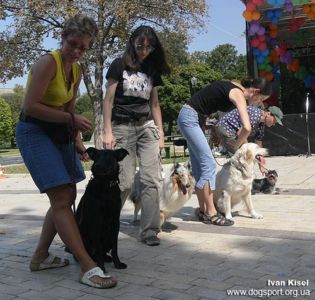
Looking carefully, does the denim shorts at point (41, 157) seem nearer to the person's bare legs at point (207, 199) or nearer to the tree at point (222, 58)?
the person's bare legs at point (207, 199)

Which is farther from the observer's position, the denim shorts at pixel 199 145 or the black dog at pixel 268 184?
the black dog at pixel 268 184

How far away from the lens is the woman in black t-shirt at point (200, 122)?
564 centimetres

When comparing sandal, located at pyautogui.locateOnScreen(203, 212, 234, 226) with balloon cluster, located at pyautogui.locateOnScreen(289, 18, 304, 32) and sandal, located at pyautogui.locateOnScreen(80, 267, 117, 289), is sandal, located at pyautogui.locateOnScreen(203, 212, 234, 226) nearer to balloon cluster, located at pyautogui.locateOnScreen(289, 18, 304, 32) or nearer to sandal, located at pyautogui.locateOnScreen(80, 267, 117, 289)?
sandal, located at pyautogui.locateOnScreen(80, 267, 117, 289)

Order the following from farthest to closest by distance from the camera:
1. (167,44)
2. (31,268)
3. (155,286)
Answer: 1. (167,44)
2. (31,268)
3. (155,286)

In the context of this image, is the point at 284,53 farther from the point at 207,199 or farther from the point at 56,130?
the point at 56,130

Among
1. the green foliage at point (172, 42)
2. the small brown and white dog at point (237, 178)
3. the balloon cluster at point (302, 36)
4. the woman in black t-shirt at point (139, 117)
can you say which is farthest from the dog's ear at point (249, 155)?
the green foliage at point (172, 42)

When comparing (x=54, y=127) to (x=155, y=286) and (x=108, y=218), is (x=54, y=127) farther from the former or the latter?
(x=155, y=286)

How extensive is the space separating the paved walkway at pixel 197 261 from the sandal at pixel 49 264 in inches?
2.6

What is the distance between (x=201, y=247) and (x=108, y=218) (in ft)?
3.72

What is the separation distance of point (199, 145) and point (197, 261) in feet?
5.58

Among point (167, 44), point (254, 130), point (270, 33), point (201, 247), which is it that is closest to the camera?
point (201, 247)

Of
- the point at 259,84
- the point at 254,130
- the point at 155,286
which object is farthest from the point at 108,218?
the point at 254,130

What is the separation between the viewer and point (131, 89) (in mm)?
5027

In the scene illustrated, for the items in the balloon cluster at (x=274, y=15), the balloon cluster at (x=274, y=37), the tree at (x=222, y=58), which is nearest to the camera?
the balloon cluster at (x=274, y=37)
